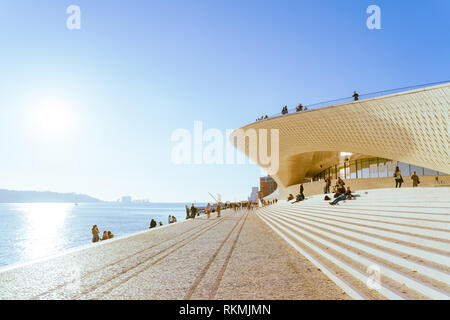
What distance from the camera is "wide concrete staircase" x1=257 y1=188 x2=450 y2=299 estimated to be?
3.46 metres

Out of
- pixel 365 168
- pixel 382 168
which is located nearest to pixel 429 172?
pixel 382 168

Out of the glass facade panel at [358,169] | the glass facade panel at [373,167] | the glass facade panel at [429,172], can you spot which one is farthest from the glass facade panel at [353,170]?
the glass facade panel at [429,172]

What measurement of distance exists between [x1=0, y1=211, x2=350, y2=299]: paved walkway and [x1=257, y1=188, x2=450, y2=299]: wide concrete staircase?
1.37 ft

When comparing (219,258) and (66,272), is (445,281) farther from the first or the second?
(66,272)

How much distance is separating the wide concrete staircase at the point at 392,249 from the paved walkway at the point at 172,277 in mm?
418

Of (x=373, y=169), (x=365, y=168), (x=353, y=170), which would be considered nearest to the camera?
(x=373, y=169)

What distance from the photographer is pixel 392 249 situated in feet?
15.4

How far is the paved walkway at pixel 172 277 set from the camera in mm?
3559

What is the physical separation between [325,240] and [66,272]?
5.61 m

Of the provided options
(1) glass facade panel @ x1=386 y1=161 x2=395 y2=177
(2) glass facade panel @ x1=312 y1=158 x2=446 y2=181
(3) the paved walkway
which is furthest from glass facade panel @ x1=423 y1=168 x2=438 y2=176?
(3) the paved walkway

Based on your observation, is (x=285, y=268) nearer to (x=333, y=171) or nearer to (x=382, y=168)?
(x=382, y=168)

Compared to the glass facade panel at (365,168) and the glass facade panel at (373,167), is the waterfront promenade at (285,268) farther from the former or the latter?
the glass facade panel at (365,168)

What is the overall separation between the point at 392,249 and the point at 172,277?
3.68m
